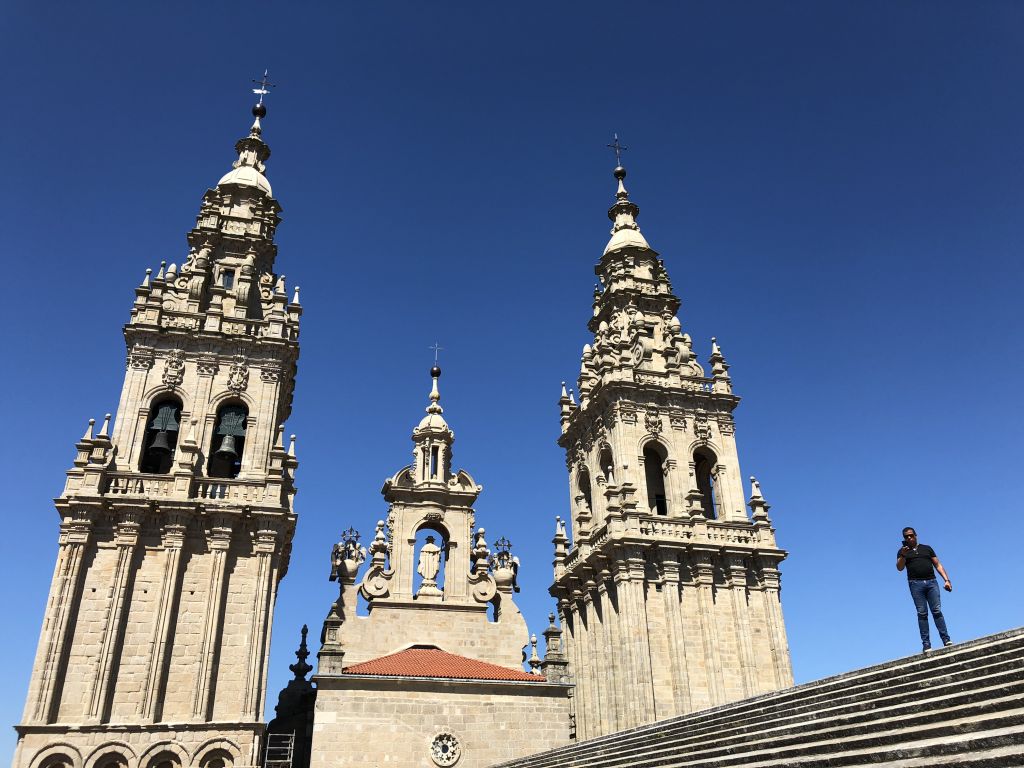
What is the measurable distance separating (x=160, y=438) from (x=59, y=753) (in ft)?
32.0

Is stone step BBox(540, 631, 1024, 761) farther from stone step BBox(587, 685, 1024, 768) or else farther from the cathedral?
the cathedral

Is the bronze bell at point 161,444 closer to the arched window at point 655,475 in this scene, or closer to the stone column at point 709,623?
the arched window at point 655,475

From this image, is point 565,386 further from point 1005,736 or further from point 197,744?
point 1005,736

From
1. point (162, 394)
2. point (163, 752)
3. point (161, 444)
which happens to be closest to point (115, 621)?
point (163, 752)

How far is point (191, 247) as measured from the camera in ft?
107

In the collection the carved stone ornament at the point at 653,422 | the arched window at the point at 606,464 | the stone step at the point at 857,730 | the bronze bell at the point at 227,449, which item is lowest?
the stone step at the point at 857,730

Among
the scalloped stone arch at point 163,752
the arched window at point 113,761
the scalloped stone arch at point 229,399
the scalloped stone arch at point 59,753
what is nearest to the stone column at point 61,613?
the scalloped stone arch at point 59,753

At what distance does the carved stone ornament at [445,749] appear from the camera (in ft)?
77.2

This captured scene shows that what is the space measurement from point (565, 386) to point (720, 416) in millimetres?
8601

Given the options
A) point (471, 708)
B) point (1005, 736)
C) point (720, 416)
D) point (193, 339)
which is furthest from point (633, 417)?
point (1005, 736)

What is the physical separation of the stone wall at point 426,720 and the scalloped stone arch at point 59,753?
5963 millimetres

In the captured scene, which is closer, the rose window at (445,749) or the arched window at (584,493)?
the rose window at (445,749)

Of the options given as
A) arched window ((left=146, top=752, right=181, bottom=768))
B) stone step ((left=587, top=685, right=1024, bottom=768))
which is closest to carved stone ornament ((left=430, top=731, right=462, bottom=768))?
arched window ((left=146, top=752, right=181, bottom=768))

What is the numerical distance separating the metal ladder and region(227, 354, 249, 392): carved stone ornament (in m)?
11.3
